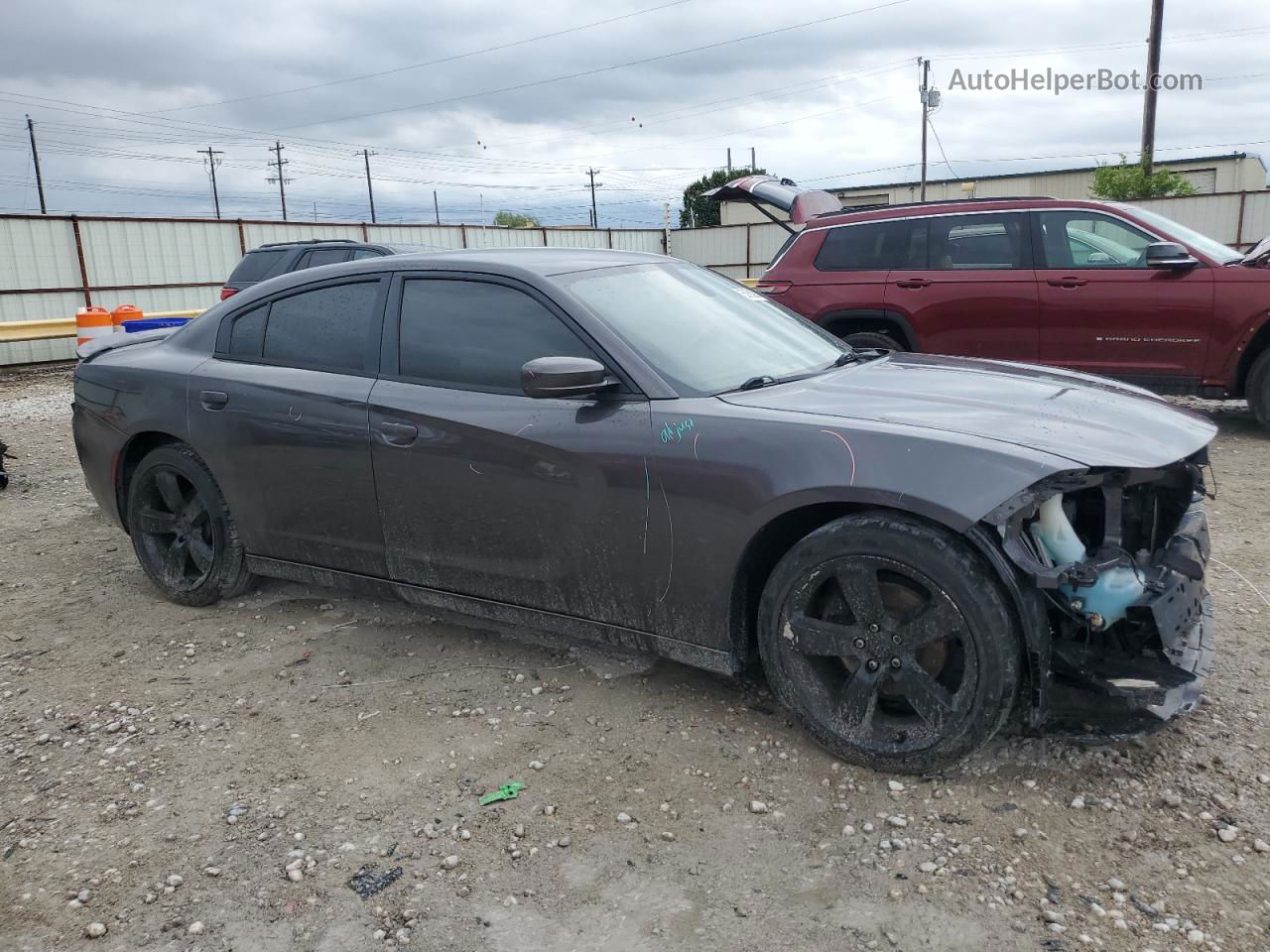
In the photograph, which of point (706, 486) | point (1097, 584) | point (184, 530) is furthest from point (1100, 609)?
point (184, 530)

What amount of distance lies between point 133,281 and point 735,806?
19097mm

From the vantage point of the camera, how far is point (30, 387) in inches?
535

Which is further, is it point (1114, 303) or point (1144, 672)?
point (1114, 303)

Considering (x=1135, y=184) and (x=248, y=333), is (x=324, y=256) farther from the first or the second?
(x=1135, y=184)

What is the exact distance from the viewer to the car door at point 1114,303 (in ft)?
24.2

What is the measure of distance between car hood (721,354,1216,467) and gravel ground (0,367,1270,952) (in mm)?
954

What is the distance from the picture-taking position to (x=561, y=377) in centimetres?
319

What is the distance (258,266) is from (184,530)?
868cm

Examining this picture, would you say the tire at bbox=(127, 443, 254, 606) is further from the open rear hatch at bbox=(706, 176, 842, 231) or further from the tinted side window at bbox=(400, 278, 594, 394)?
the open rear hatch at bbox=(706, 176, 842, 231)

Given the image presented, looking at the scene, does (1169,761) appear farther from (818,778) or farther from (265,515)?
(265,515)

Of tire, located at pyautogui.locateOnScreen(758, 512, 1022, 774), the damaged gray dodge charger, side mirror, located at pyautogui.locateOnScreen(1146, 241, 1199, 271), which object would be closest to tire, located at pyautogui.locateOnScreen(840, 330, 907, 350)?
side mirror, located at pyautogui.locateOnScreen(1146, 241, 1199, 271)

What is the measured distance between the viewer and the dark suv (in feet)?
36.9

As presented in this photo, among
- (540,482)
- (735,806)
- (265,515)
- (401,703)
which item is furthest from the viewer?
(265,515)

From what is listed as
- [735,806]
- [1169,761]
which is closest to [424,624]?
[735,806]
